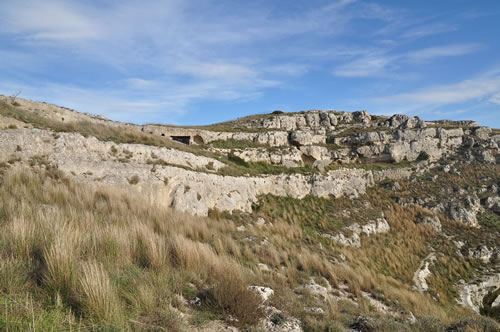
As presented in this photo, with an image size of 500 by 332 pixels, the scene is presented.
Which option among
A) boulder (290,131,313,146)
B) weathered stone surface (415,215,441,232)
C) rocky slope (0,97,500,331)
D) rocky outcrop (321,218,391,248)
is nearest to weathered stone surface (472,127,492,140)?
rocky slope (0,97,500,331)

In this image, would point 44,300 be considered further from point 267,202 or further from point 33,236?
point 267,202

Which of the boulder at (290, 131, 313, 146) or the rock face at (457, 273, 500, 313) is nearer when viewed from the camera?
the rock face at (457, 273, 500, 313)

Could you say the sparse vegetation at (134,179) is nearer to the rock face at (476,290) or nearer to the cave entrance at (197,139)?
the cave entrance at (197,139)

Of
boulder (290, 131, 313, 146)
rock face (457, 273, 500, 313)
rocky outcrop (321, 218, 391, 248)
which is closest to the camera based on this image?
rock face (457, 273, 500, 313)

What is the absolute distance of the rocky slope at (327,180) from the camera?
12359 mm

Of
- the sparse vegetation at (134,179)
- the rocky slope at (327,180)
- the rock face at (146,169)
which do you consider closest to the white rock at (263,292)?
the rocky slope at (327,180)

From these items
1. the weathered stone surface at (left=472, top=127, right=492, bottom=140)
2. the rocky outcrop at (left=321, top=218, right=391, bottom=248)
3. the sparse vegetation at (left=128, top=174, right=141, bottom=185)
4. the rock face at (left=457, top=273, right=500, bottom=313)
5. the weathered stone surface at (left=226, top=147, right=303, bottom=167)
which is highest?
the weathered stone surface at (left=472, top=127, right=492, bottom=140)

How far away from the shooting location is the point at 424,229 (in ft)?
74.0

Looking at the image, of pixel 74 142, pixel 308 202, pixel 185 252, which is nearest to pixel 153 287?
pixel 185 252

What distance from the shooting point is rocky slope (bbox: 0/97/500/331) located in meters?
12.4

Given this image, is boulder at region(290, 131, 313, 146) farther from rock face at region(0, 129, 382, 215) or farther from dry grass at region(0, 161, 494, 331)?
dry grass at region(0, 161, 494, 331)

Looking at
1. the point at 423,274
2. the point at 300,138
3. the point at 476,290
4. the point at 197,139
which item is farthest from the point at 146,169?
the point at 300,138

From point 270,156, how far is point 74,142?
17025 millimetres

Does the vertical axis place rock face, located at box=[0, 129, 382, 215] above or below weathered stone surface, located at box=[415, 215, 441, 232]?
above
